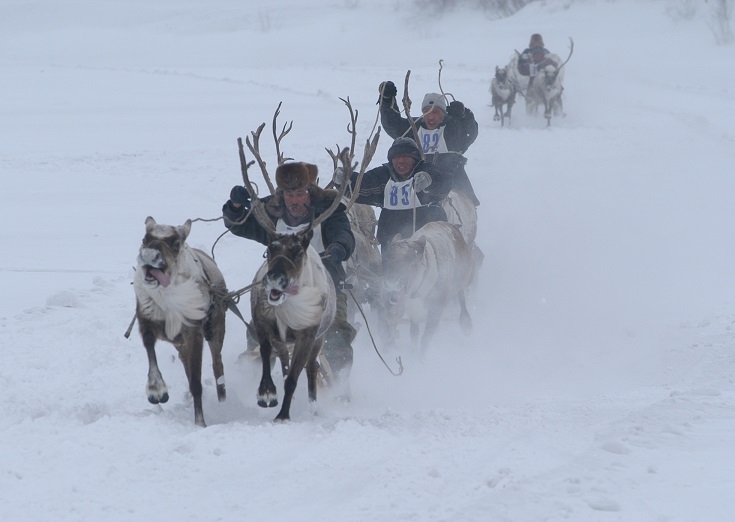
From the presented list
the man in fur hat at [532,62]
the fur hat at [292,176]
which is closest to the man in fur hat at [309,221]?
the fur hat at [292,176]

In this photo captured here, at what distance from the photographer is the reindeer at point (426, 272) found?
787 centimetres

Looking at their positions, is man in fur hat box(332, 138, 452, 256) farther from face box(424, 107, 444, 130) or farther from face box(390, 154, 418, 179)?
face box(424, 107, 444, 130)

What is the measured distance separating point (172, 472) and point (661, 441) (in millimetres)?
2407

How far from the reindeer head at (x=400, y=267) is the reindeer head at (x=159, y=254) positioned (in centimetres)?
255

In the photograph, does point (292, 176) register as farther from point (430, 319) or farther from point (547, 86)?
point (547, 86)

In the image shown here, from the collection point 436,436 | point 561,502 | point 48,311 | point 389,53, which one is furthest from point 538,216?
point 389,53

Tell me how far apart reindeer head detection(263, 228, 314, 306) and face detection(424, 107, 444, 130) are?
4804 mm

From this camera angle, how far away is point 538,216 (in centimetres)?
1345

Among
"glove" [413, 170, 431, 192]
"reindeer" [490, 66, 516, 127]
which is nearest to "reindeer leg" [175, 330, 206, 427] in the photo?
"glove" [413, 170, 431, 192]

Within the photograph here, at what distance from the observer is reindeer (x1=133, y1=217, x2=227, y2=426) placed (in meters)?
5.42

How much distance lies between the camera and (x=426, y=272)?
26.6 feet

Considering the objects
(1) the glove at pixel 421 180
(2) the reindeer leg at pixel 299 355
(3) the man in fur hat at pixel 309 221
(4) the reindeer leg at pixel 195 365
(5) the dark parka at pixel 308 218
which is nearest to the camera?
(4) the reindeer leg at pixel 195 365

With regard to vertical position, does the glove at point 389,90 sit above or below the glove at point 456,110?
above

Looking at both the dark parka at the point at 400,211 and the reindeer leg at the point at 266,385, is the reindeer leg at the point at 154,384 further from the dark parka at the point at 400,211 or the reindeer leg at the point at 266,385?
the dark parka at the point at 400,211
